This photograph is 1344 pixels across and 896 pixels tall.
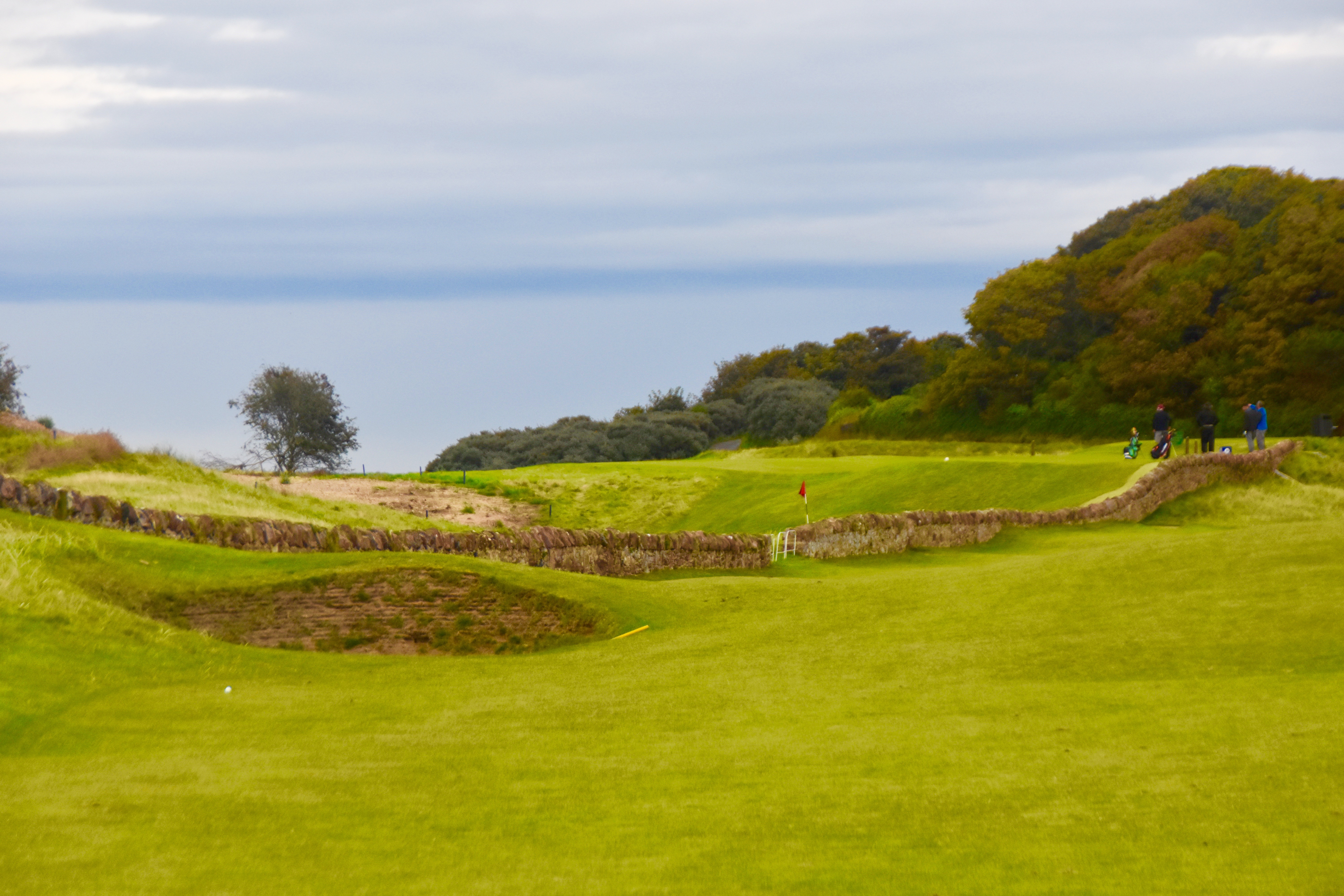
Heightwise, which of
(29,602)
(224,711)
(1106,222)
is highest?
(1106,222)

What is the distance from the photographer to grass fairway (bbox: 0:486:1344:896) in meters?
5.34

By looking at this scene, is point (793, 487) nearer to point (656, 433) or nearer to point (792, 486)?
point (792, 486)

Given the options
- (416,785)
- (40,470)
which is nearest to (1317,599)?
(416,785)

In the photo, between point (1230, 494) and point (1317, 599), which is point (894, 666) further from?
point (1230, 494)

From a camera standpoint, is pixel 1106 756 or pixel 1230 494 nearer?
pixel 1106 756

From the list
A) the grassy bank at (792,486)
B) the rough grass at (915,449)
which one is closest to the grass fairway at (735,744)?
the grassy bank at (792,486)

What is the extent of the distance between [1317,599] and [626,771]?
7107mm

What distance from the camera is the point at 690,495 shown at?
37875 mm

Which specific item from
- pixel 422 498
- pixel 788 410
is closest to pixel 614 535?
pixel 422 498

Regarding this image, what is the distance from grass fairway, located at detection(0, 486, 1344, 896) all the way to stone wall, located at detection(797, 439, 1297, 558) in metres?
8.37

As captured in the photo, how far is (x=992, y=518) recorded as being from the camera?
977 inches

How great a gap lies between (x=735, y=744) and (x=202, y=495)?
812 inches

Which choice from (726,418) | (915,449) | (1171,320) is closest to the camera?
(915,449)

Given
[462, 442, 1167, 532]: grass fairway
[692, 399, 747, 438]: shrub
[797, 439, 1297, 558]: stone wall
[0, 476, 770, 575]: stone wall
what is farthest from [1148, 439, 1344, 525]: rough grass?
[692, 399, 747, 438]: shrub
